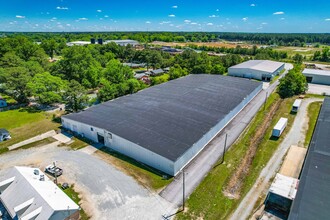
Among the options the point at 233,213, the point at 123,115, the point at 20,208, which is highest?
the point at 123,115

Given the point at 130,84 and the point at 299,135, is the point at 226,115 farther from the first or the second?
the point at 130,84

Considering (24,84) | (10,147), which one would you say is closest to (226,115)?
(10,147)

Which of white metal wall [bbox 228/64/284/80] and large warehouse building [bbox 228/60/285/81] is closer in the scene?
large warehouse building [bbox 228/60/285/81]

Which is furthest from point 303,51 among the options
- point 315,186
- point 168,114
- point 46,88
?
point 46,88

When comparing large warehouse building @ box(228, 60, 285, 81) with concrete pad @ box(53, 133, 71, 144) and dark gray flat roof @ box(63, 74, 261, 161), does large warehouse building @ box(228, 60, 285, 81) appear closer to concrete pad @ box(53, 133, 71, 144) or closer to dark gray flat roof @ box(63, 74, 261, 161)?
dark gray flat roof @ box(63, 74, 261, 161)

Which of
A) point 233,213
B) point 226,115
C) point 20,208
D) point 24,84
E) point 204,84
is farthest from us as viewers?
point 204,84

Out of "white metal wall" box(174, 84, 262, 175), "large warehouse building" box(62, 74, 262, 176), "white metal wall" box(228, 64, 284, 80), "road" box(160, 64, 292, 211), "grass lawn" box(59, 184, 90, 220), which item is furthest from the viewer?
"white metal wall" box(228, 64, 284, 80)

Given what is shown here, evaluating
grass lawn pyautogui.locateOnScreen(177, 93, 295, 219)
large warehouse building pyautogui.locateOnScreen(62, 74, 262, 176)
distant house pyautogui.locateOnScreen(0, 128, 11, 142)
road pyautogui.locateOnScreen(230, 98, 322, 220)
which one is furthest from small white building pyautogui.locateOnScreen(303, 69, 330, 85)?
distant house pyautogui.locateOnScreen(0, 128, 11, 142)
